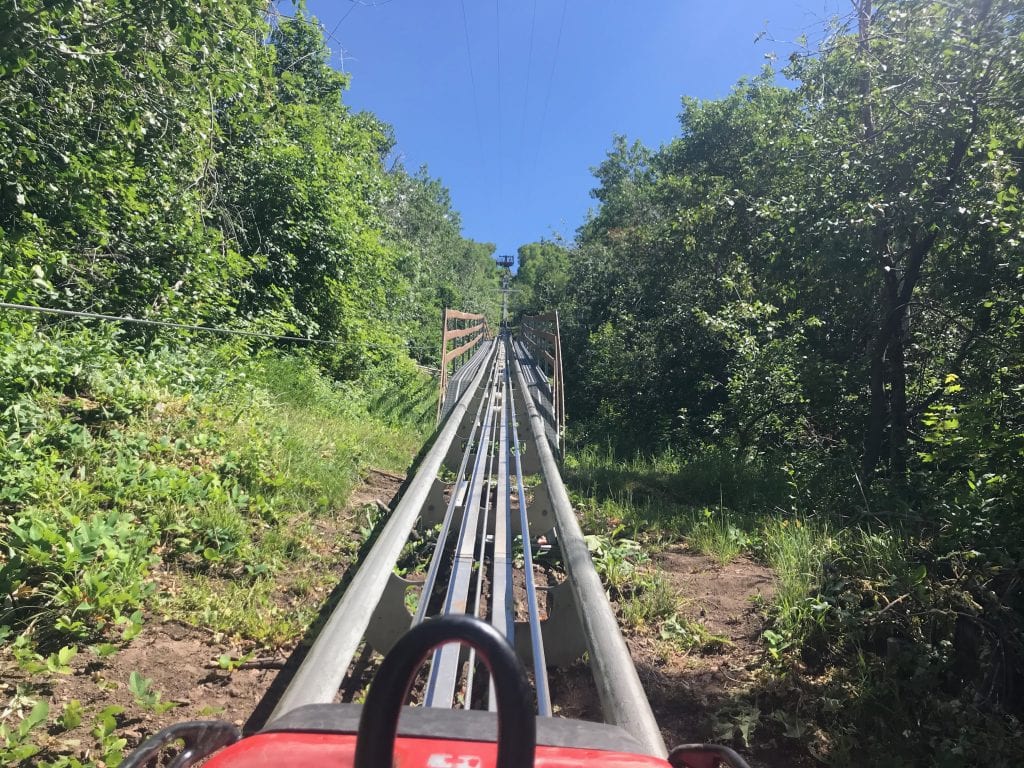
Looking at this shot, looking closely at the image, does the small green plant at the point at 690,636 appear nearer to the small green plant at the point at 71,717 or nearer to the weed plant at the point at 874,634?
the weed plant at the point at 874,634

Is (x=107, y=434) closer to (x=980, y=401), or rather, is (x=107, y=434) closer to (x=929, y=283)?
(x=980, y=401)

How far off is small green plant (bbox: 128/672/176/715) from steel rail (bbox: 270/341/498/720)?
1.73 feet

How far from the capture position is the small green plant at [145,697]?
222cm

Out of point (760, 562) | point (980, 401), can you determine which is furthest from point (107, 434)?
point (980, 401)

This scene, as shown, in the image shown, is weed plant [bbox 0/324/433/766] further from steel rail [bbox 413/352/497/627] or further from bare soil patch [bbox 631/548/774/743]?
bare soil patch [bbox 631/548/774/743]

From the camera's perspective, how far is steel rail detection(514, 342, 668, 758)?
61.4 inches

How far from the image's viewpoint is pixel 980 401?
3.49 m

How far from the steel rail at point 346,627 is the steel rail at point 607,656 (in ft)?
2.41

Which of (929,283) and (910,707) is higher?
(929,283)

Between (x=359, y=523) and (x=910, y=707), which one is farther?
(x=359, y=523)

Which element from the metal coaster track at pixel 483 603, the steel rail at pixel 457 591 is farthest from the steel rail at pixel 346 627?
the steel rail at pixel 457 591

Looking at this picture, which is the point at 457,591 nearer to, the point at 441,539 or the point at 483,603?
the point at 483,603

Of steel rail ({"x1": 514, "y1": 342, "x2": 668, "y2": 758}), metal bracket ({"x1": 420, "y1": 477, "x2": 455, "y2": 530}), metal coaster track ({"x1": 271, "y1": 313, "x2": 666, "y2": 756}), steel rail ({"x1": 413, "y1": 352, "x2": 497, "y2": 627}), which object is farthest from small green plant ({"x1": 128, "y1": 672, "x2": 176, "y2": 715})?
metal bracket ({"x1": 420, "y1": 477, "x2": 455, "y2": 530})

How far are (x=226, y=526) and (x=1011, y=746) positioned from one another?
367 centimetres
